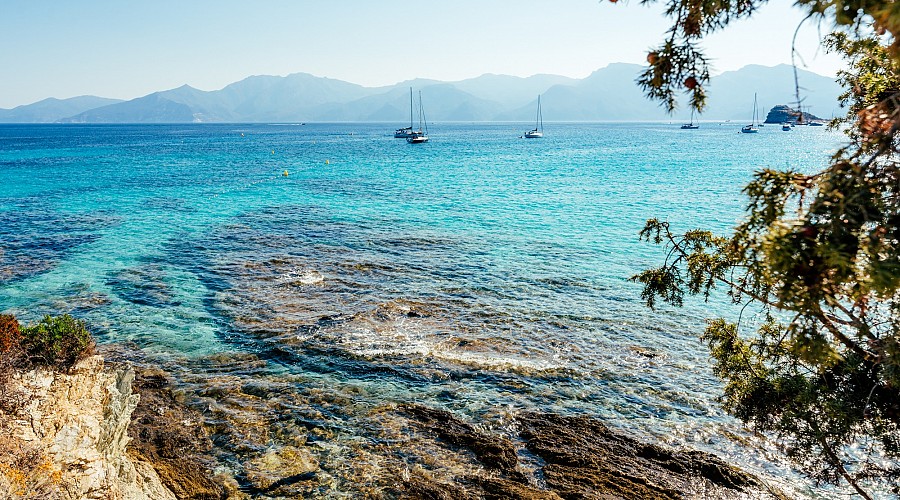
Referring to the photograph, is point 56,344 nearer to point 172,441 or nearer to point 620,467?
point 172,441

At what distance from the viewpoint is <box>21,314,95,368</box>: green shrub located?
41.0 ft

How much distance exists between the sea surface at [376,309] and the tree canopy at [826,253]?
4.46 meters

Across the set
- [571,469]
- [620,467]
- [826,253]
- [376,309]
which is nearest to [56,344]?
[376,309]

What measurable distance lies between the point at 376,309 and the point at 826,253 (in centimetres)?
1985

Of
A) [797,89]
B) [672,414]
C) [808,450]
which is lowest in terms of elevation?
[672,414]

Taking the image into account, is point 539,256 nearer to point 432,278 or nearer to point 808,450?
point 432,278

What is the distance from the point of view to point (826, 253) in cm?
446

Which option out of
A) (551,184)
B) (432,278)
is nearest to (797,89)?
(432,278)

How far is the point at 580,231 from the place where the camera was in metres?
39.2

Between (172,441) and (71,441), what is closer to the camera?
(71,441)

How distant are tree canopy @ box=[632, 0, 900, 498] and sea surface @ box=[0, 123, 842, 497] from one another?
175 inches

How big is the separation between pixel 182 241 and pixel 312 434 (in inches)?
1076

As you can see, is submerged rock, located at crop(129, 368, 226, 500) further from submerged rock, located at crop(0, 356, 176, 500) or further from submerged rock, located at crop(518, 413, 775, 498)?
submerged rock, located at crop(518, 413, 775, 498)

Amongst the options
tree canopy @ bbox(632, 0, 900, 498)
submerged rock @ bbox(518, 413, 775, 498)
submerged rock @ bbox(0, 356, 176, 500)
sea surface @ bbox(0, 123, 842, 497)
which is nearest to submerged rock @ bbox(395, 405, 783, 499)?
submerged rock @ bbox(518, 413, 775, 498)
